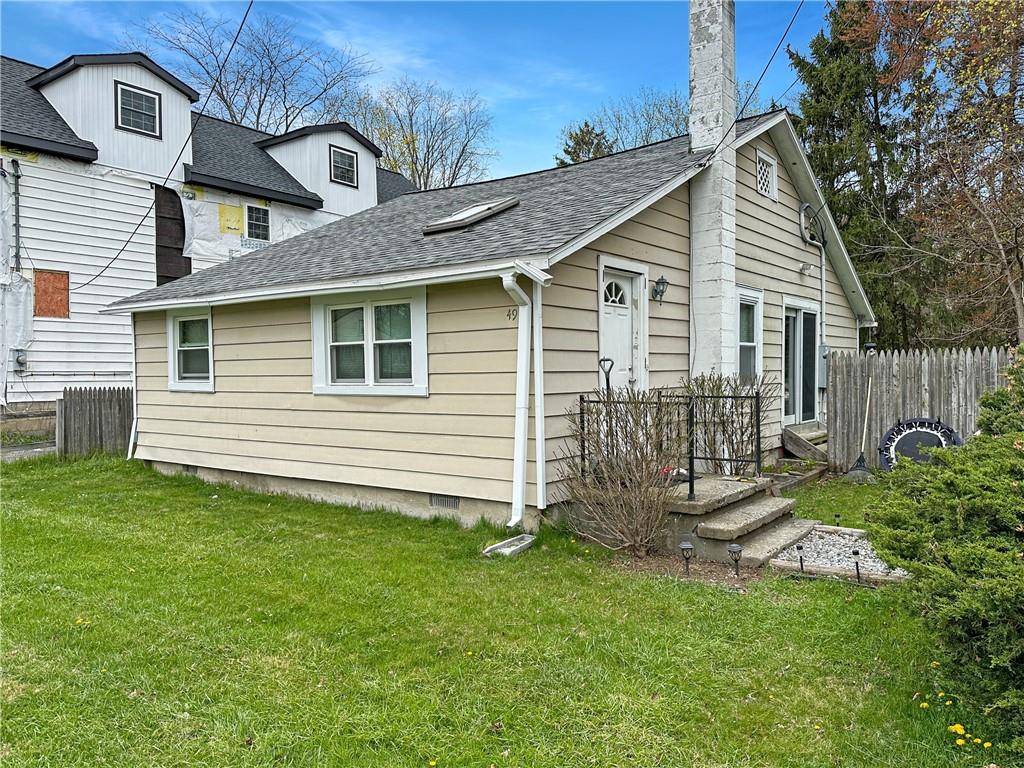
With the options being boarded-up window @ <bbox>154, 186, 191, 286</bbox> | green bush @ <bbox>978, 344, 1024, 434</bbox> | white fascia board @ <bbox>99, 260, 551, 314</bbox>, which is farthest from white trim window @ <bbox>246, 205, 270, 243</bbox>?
green bush @ <bbox>978, 344, 1024, 434</bbox>

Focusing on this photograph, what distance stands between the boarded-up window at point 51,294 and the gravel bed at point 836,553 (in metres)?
12.8

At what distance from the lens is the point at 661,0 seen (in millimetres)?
9555

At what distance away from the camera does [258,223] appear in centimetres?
1581

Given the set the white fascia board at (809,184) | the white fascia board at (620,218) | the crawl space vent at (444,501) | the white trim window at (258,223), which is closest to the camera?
the white fascia board at (620,218)

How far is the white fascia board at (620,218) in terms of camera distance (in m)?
5.55

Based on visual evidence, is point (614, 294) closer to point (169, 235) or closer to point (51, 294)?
point (51, 294)

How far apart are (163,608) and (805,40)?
19.3 m

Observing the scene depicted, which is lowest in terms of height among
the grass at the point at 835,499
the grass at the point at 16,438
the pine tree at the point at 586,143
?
the grass at the point at 835,499

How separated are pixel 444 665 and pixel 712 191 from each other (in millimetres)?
6354

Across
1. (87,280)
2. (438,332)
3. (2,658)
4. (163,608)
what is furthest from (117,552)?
(87,280)

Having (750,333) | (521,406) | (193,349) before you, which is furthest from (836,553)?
(193,349)

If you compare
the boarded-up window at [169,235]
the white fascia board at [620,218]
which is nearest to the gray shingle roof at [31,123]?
the boarded-up window at [169,235]

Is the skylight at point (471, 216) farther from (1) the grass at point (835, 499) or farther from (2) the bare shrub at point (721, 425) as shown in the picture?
(1) the grass at point (835, 499)

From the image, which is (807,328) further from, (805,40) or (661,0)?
(805,40)
